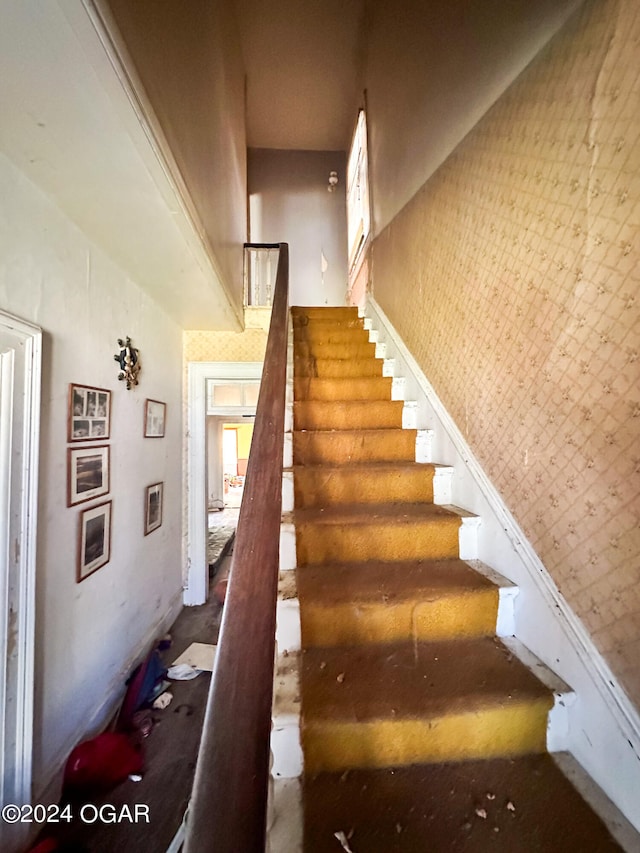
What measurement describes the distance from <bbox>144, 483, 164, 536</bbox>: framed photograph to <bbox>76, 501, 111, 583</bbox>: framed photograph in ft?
1.66

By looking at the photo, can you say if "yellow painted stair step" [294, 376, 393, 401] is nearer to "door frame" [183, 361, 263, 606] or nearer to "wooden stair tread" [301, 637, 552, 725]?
"door frame" [183, 361, 263, 606]

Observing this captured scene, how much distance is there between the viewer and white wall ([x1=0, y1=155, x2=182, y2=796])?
4.55 feet

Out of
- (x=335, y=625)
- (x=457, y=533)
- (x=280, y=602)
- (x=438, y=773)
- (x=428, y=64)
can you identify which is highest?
(x=428, y=64)

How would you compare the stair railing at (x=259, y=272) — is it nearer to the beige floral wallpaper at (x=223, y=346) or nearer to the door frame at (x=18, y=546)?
the beige floral wallpaper at (x=223, y=346)

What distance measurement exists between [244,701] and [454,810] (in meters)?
0.80

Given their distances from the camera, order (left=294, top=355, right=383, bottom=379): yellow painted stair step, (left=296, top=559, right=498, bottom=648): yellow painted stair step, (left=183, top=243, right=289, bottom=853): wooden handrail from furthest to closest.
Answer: (left=294, top=355, right=383, bottom=379): yellow painted stair step → (left=296, top=559, right=498, bottom=648): yellow painted stair step → (left=183, top=243, right=289, bottom=853): wooden handrail

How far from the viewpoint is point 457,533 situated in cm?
142

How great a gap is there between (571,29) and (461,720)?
1.99 meters

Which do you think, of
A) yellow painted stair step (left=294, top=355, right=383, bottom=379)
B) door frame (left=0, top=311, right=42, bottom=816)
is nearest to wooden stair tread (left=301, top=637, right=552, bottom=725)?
door frame (left=0, top=311, right=42, bottom=816)

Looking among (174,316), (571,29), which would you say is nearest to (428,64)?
(571,29)

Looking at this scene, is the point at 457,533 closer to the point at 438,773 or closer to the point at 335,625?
the point at 335,625

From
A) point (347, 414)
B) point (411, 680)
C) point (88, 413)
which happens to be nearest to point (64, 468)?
point (88, 413)

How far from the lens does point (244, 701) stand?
45 centimetres

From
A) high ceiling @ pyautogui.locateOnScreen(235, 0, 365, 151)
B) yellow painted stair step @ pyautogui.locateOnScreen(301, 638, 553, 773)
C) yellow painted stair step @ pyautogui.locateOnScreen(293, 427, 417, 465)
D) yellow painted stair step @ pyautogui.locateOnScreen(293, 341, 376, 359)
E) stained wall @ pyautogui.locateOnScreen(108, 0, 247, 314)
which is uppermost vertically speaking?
high ceiling @ pyautogui.locateOnScreen(235, 0, 365, 151)
